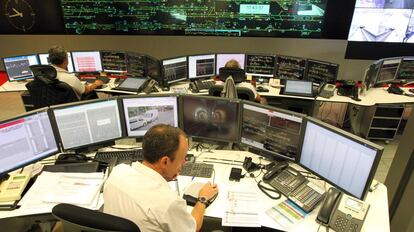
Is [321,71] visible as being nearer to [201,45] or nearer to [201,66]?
[201,66]

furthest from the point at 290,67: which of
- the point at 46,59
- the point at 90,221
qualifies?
the point at 90,221

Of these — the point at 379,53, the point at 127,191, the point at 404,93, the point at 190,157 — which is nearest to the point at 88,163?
the point at 190,157

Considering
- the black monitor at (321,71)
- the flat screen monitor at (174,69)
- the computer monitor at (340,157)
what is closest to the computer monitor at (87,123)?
the computer monitor at (340,157)

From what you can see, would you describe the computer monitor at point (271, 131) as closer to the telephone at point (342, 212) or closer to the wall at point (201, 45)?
the telephone at point (342, 212)

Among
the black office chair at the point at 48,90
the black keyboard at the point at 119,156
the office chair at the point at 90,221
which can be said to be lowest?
the black keyboard at the point at 119,156

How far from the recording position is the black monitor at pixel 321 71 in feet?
13.5

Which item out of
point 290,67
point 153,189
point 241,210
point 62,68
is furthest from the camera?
point 290,67

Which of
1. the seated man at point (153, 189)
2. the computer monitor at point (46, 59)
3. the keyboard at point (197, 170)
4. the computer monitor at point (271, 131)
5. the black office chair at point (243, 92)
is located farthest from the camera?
the computer monitor at point (46, 59)

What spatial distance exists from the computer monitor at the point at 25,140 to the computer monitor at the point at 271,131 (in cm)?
145

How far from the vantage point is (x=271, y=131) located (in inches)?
90.6

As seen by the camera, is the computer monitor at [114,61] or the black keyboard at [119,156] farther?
the computer monitor at [114,61]

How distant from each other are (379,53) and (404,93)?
1.47 meters

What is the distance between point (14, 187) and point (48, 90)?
5.15 ft

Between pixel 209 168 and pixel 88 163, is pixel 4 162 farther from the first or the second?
pixel 209 168
